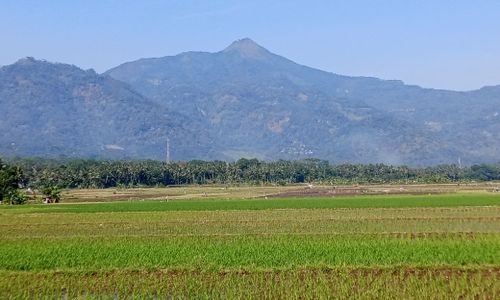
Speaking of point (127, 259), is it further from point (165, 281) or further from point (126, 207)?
point (126, 207)

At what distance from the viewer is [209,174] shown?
157250mm

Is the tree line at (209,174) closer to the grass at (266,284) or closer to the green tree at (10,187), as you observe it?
the green tree at (10,187)

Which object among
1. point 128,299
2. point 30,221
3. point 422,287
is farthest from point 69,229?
point 422,287

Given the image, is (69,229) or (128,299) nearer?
(128,299)

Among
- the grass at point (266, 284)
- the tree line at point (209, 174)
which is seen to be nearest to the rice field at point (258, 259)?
the grass at point (266, 284)

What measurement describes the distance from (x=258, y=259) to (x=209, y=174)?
132 m

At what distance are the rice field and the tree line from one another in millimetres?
86487

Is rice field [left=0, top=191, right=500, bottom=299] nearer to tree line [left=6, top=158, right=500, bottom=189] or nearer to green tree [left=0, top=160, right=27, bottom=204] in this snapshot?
green tree [left=0, top=160, right=27, bottom=204]

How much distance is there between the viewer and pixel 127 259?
1041 inches

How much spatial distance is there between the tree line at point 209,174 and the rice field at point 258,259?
3405 inches

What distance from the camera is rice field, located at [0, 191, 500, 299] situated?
2119cm

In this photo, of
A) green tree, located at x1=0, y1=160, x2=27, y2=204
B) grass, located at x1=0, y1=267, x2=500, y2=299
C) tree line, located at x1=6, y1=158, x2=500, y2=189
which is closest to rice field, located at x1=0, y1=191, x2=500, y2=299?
grass, located at x1=0, y1=267, x2=500, y2=299

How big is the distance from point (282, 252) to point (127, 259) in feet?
19.8

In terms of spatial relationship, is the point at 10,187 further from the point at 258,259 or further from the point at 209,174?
the point at 209,174
